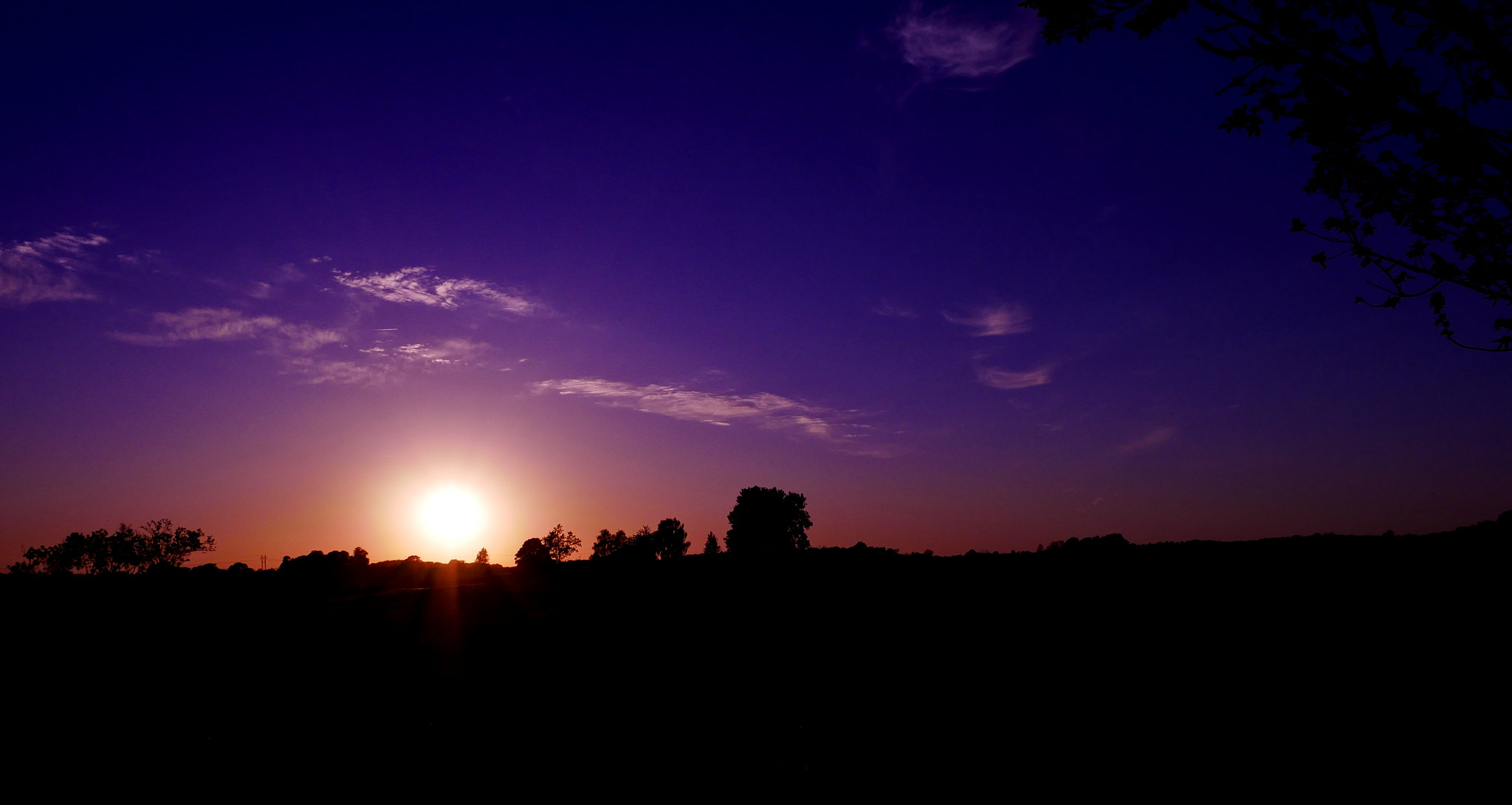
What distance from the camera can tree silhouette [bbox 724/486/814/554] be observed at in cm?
7662

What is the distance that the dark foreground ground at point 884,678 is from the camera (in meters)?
9.05

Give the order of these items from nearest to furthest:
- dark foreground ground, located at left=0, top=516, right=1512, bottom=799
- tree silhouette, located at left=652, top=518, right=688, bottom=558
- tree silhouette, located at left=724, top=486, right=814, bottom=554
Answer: dark foreground ground, located at left=0, top=516, right=1512, bottom=799, tree silhouette, located at left=724, top=486, right=814, bottom=554, tree silhouette, located at left=652, top=518, right=688, bottom=558

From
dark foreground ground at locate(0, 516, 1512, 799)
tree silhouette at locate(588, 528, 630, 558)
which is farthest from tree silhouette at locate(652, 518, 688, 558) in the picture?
dark foreground ground at locate(0, 516, 1512, 799)

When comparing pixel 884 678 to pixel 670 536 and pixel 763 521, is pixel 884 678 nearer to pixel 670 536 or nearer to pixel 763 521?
pixel 763 521

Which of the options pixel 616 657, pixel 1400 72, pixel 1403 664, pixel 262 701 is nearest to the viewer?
pixel 1400 72

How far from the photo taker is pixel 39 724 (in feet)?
40.5

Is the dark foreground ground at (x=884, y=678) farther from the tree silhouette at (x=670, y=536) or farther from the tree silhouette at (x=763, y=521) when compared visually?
the tree silhouette at (x=670, y=536)

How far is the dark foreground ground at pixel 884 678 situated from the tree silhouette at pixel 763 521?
57422 millimetres

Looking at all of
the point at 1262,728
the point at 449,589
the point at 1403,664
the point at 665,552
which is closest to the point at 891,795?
the point at 1262,728

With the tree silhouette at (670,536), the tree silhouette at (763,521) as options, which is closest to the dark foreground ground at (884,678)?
the tree silhouette at (763,521)

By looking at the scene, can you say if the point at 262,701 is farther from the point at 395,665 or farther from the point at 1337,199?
the point at 1337,199

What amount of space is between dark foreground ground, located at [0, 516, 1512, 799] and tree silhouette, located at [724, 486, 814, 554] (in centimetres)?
5742

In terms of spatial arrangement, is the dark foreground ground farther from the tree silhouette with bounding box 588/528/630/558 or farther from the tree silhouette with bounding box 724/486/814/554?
the tree silhouette with bounding box 588/528/630/558

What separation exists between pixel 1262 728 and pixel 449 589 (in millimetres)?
21638
